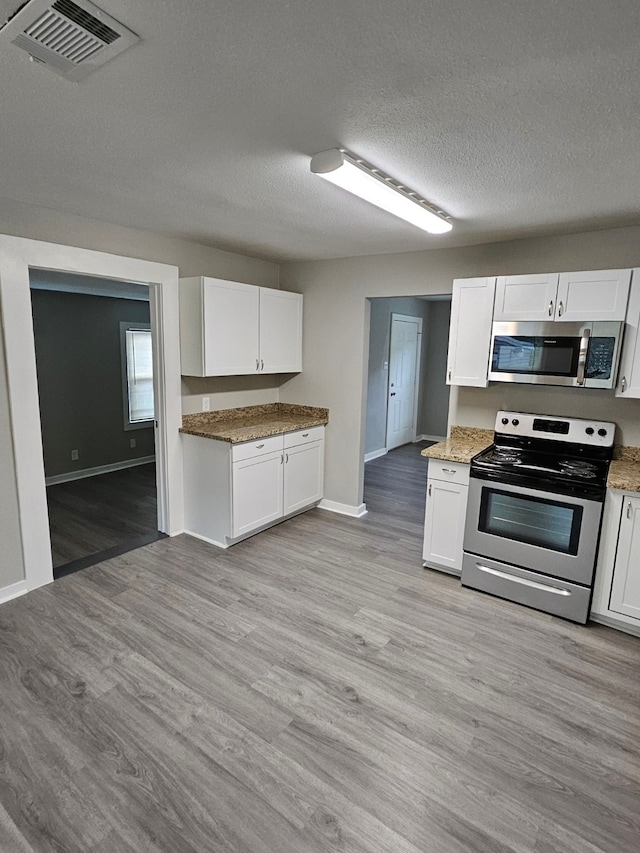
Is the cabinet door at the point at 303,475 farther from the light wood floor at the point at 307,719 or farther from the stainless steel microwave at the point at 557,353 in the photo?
the stainless steel microwave at the point at 557,353

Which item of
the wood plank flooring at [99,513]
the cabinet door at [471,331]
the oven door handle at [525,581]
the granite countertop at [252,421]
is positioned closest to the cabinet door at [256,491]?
the granite countertop at [252,421]

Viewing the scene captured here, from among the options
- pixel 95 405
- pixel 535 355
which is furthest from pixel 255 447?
pixel 95 405

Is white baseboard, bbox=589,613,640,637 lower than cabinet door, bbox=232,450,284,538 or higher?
lower

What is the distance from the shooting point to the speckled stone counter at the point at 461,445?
10.6 feet

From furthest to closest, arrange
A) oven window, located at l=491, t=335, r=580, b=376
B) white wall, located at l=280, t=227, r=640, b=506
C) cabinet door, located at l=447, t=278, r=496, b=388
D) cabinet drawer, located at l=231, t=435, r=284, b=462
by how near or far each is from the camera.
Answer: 1. cabinet drawer, located at l=231, t=435, r=284, b=462
2. cabinet door, located at l=447, t=278, r=496, b=388
3. white wall, located at l=280, t=227, r=640, b=506
4. oven window, located at l=491, t=335, r=580, b=376

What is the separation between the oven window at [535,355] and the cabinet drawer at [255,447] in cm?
186

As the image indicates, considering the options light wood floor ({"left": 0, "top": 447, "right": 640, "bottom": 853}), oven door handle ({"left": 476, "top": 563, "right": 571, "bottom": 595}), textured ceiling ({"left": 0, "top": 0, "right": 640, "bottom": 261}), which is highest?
textured ceiling ({"left": 0, "top": 0, "right": 640, "bottom": 261})

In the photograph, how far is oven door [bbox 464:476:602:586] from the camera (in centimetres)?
275

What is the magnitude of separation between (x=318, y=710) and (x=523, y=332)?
2.61 metres

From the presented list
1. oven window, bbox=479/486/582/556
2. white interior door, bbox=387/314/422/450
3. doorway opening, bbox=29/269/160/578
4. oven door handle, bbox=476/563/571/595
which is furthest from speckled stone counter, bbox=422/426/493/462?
white interior door, bbox=387/314/422/450

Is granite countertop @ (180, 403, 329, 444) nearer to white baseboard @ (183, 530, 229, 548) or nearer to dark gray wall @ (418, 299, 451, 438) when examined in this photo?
white baseboard @ (183, 530, 229, 548)

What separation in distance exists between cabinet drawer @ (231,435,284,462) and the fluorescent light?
200 centimetres

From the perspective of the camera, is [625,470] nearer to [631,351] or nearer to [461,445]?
[631,351]

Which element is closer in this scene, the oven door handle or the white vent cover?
the white vent cover
